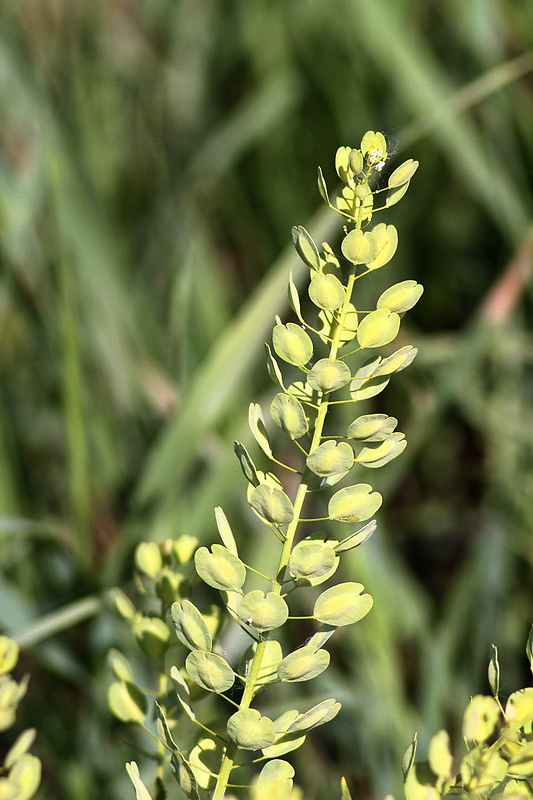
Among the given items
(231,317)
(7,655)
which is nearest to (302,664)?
(7,655)

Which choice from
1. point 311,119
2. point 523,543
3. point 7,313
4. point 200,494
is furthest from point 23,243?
point 523,543

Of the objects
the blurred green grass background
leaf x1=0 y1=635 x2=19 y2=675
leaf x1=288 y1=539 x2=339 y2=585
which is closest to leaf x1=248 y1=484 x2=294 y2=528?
leaf x1=288 y1=539 x2=339 y2=585

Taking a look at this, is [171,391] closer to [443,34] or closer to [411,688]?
[411,688]

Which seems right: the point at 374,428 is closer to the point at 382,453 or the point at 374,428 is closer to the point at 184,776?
the point at 382,453

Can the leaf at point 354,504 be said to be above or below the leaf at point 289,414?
below

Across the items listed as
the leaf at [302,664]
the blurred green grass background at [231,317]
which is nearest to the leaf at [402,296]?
the leaf at [302,664]

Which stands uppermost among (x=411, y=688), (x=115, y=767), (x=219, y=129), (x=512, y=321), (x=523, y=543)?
(x=219, y=129)

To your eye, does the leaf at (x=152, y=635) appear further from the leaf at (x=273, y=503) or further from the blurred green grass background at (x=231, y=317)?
the blurred green grass background at (x=231, y=317)
